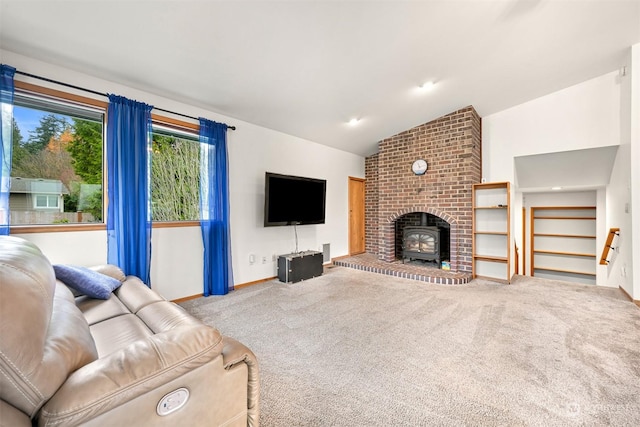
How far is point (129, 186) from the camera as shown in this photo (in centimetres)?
279

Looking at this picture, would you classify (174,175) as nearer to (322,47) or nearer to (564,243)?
(322,47)

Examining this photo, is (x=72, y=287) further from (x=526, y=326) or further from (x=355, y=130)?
(x=355, y=130)

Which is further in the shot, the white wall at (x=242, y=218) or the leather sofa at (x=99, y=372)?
the white wall at (x=242, y=218)

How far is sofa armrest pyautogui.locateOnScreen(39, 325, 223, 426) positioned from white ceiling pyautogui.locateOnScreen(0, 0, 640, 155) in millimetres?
2322

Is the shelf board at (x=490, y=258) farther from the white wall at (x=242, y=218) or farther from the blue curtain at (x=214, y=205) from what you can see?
the blue curtain at (x=214, y=205)

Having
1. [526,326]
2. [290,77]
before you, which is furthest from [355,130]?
[526,326]

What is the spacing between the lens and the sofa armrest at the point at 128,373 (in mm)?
771

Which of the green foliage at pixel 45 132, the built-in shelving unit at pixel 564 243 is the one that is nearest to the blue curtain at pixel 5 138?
the green foliage at pixel 45 132

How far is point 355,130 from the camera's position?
490 centimetres

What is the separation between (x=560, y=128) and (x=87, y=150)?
20.5 feet

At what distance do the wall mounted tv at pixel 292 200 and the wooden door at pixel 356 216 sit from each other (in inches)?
57.6

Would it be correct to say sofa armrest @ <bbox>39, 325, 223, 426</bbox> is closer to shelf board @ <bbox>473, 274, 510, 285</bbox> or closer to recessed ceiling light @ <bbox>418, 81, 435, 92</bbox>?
recessed ceiling light @ <bbox>418, 81, 435, 92</bbox>

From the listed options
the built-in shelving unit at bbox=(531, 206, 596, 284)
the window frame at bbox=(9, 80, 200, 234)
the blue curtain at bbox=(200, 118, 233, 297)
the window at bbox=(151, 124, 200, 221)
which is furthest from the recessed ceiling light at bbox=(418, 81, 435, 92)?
the built-in shelving unit at bbox=(531, 206, 596, 284)

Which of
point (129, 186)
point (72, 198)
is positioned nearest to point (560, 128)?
point (129, 186)
